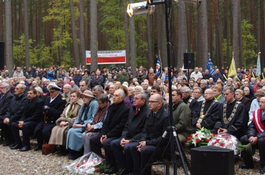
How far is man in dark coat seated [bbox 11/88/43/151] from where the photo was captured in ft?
29.9

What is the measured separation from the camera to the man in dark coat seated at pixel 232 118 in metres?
6.91

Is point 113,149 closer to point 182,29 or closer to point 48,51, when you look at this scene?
point 182,29

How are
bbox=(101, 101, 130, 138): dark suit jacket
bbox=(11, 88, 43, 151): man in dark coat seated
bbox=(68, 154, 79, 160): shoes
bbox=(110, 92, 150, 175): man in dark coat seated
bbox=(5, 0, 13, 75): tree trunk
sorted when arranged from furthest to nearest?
bbox=(5, 0, 13, 75): tree trunk → bbox=(11, 88, 43, 151): man in dark coat seated → bbox=(68, 154, 79, 160): shoes → bbox=(101, 101, 130, 138): dark suit jacket → bbox=(110, 92, 150, 175): man in dark coat seated

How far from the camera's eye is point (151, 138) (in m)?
6.32

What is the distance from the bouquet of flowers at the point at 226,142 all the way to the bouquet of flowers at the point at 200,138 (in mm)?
196

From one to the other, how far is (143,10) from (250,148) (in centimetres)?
293

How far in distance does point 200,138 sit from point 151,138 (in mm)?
1036

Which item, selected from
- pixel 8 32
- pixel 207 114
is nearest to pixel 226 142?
pixel 207 114

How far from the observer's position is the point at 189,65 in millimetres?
15352

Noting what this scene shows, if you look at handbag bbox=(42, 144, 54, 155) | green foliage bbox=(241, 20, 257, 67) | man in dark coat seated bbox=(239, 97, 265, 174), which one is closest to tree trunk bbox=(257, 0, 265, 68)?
green foliage bbox=(241, 20, 257, 67)

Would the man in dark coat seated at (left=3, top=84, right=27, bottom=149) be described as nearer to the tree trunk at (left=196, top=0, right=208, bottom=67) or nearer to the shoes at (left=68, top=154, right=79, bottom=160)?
the shoes at (left=68, top=154, right=79, bottom=160)

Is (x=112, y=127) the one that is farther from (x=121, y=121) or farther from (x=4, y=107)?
(x=4, y=107)

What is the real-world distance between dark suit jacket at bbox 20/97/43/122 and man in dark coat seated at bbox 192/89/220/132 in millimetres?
3694

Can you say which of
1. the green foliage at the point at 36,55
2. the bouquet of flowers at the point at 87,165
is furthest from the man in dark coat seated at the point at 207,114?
the green foliage at the point at 36,55
